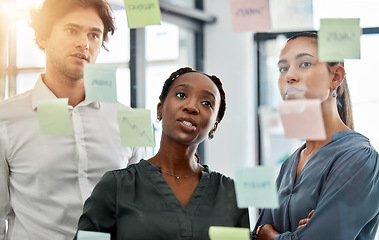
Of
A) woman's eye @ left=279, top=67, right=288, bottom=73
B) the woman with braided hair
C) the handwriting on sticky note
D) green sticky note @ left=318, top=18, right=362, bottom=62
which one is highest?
green sticky note @ left=318, top=18, right=362, bottom=62

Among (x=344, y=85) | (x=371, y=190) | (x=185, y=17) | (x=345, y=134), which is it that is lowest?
(x=371, y=190)

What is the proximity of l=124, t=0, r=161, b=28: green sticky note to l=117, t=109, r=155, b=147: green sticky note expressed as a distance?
0.60ft

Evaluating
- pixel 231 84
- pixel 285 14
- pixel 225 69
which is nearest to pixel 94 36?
pixel 231 84

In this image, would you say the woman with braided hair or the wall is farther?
the wall

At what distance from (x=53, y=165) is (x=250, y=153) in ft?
6.10

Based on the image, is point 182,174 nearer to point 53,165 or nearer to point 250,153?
point 53,165

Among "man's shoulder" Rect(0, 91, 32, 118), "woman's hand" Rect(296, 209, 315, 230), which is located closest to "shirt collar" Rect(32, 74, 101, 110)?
"man's shoulder" Rect(0, 91, 32, 118)

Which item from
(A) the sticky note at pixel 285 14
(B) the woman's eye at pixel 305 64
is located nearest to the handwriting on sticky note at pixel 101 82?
(B) the woman's eye at pixel 305 64

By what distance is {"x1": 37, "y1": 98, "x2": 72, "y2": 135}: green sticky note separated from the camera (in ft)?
3.45

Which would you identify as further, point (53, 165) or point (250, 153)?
point (250, 153)

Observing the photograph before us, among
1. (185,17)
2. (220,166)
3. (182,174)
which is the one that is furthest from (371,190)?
(185,17)

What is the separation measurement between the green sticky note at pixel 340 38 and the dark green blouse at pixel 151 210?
380 millimetres

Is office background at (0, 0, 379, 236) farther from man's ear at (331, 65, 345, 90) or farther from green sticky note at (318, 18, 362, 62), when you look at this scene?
green sticky note at (318, 18, 362, 62)

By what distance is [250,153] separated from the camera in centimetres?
291
